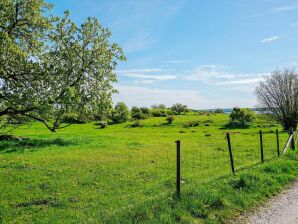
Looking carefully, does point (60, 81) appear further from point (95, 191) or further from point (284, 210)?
point (284, 210)

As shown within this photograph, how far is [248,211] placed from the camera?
958 centimetres

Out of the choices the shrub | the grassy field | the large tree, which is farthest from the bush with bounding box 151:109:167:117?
the large tree

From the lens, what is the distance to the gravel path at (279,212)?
8766 millimetres

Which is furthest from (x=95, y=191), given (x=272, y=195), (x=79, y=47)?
(x=272, y=195)

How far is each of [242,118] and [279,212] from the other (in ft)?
222

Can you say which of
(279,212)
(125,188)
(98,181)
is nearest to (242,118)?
(98,181)

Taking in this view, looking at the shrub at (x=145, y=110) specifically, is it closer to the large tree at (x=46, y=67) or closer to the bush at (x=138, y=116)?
the bush at (x=138, y=116)

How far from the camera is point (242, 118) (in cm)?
7419

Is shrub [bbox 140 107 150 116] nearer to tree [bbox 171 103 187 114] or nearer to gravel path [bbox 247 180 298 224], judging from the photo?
tree [bbox 171 103 187 114]

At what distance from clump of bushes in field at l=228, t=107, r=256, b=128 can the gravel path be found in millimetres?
64204

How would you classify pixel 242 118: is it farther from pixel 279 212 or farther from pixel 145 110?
pixel 279 212

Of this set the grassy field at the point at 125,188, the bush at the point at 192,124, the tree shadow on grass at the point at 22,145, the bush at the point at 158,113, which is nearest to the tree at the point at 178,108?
the bush at the point at 158,113

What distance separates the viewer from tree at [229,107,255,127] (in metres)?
73.5

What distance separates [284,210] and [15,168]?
57.4ft
